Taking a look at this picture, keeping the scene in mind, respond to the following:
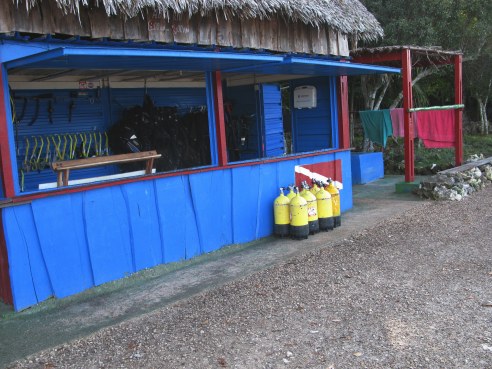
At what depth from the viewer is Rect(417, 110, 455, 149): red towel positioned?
11.3 m

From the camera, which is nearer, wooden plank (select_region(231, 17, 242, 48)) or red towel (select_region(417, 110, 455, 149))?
wooden plank (select_region(231, 17, 242, 48))

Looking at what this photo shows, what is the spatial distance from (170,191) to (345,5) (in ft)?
15.8

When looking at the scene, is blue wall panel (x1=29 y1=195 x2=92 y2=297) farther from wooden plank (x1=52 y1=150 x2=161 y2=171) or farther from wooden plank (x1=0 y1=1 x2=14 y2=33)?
wooden plank (x1=0 y1=1 x2=14 y2=33)

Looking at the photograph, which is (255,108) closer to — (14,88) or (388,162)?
(14,88)

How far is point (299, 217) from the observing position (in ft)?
24.3

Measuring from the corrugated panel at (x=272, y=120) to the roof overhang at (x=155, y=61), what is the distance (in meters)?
2.64

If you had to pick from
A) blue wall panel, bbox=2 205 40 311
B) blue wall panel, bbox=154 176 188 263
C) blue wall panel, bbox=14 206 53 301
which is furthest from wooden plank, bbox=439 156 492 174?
blue wall panel, bbox=2 205 40 311

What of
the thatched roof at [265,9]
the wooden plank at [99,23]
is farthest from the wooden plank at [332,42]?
the wooden plank at [99,23]

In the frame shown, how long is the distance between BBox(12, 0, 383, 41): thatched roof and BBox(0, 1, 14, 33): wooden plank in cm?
9

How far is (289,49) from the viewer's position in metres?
8.10

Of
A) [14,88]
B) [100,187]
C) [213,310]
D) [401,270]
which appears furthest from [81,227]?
[401,270]

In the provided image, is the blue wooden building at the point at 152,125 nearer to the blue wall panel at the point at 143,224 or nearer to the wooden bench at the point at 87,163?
the blue wall panel at the point at 143,224

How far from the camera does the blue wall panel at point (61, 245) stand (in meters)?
5.19

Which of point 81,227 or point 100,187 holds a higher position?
point 100,187
